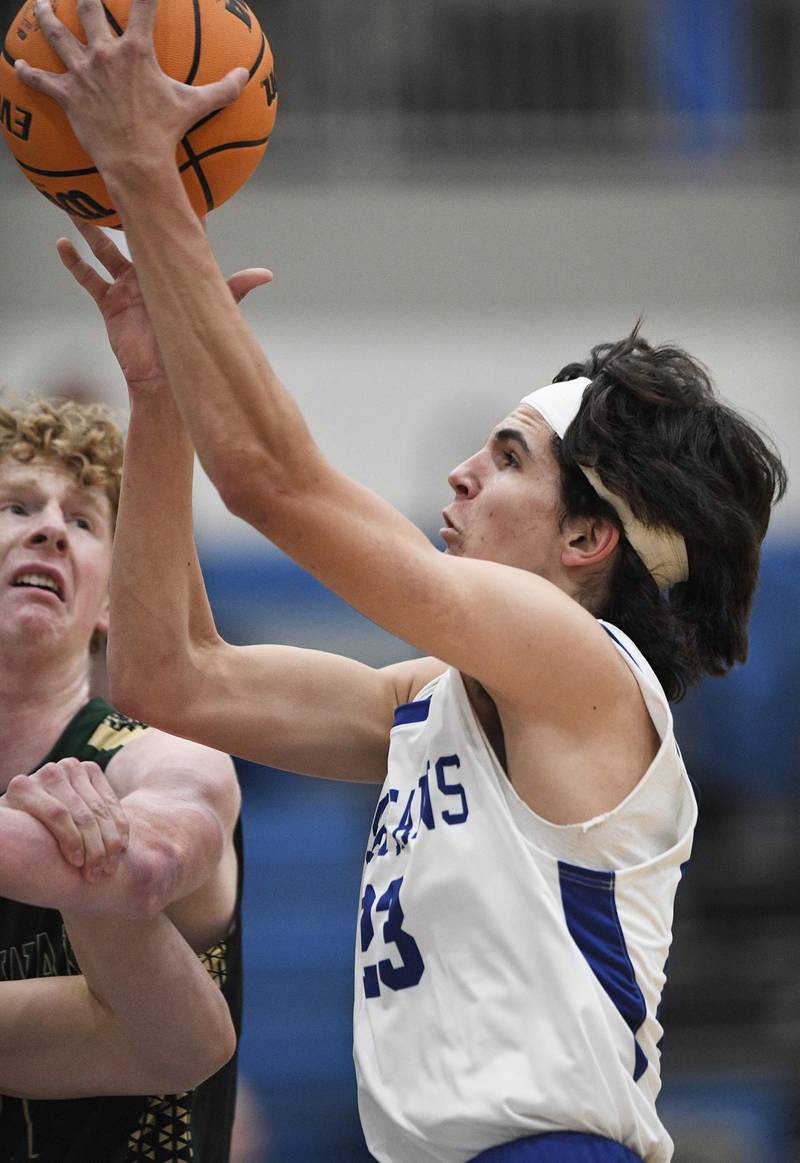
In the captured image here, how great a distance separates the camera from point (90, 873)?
2.87m

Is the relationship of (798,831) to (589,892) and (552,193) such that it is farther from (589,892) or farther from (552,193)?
(589,892)

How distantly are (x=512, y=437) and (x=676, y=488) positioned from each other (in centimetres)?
36

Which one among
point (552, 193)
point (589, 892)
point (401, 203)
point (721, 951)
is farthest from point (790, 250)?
point (589, 892)

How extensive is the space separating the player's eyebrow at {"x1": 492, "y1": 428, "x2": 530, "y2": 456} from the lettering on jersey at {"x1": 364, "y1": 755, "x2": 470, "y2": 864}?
664 millimetres

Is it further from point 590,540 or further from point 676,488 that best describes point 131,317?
point 676,488

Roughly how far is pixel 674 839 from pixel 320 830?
724 cm

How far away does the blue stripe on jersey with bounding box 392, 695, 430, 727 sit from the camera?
3.20 m

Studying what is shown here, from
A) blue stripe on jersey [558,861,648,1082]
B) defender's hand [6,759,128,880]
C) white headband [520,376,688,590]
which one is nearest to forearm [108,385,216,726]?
defender's hand [6,759,128,880]

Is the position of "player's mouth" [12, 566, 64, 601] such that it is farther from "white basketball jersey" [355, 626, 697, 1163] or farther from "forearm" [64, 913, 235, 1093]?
"white basketball jersey" [355, 626, 697, 1163]

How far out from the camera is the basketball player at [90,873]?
2912 mm

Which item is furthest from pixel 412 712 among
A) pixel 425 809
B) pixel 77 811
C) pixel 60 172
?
pixel 60 172

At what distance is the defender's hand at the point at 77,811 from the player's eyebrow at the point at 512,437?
1.05 m

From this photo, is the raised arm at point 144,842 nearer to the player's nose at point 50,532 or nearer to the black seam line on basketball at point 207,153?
the player's nose at point 50,532

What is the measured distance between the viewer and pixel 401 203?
1069cm
